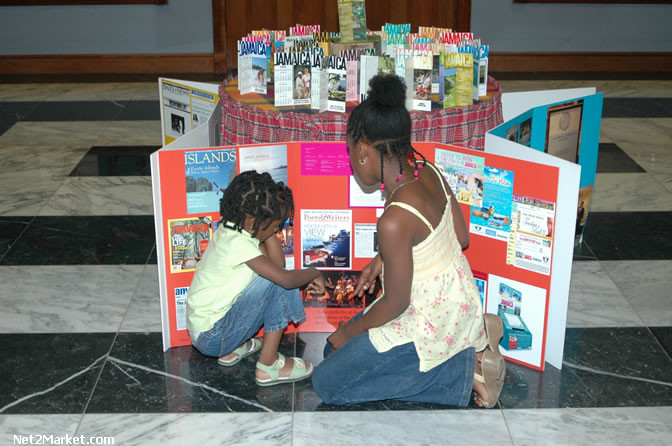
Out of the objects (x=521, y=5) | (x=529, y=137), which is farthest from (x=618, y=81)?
(x=529, y=137)

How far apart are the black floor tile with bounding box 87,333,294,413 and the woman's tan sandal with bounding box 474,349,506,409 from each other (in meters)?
0.71

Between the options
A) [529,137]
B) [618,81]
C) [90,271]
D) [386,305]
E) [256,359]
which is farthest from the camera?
[618,81]

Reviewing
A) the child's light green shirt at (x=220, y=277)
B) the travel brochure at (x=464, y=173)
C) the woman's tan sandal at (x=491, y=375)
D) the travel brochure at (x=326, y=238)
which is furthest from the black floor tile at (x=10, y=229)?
the woman's tan sandal at (x=491, y=375)

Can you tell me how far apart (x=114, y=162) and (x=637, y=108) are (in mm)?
4479

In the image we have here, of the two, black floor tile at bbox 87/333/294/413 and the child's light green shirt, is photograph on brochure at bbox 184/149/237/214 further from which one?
black floor tile at bbox 87/333/294/413

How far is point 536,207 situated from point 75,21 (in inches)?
249

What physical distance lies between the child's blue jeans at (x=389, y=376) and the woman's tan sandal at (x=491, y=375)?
0.04 metres

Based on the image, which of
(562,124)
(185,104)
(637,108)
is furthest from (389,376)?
(637,108)

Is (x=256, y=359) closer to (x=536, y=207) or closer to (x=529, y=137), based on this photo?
(x=536, y=207)

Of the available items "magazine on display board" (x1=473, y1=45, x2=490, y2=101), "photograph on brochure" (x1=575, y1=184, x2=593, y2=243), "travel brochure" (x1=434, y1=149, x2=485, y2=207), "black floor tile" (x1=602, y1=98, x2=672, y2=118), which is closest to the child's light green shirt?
"travel brochure" (x1=434, y1=149, x2=485, y2=207)

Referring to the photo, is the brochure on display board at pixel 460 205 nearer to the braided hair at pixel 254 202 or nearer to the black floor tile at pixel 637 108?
the braided hair at pixel 254 202

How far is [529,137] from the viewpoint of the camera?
360 centimetres

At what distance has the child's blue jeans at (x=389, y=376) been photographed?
283cm

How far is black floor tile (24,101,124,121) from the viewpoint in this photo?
6.73 meters
